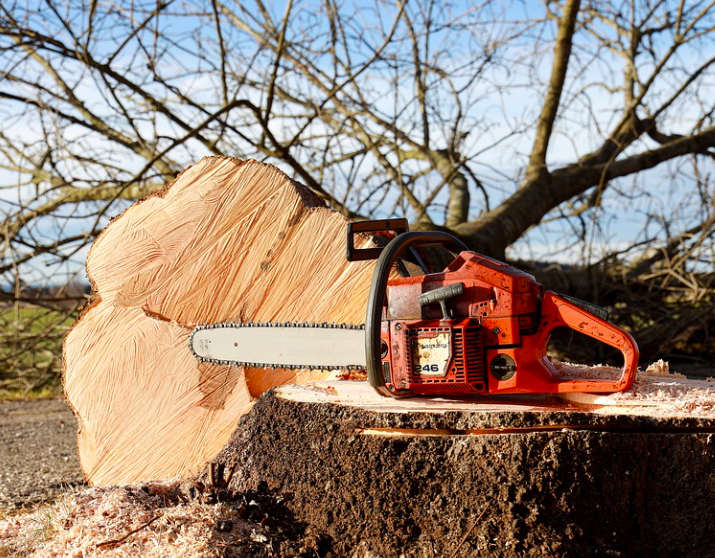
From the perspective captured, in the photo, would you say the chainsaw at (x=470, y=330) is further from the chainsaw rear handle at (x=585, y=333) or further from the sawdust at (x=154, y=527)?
the sawdust at (x=154, y=527)

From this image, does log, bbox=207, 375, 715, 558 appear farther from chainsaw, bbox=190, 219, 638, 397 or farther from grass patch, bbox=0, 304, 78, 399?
grass patch, bbox=0, 304, 78, 399

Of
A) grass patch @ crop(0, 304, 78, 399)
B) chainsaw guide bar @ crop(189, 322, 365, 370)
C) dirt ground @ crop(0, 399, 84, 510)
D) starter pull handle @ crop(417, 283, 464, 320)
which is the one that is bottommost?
dirt ground @ crop(0, 399, 84, 510)

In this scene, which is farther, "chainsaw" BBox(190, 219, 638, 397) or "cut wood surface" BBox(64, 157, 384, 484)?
"cut wood surface" BBox(64, 157, 384, 484)

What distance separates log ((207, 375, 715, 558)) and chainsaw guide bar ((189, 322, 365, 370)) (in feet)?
0.68

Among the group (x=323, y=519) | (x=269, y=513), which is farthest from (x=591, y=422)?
(x=269, y=513)

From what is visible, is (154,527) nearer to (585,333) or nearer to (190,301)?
(190,301)

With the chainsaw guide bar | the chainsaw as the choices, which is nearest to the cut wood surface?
the chainsaw guide bar

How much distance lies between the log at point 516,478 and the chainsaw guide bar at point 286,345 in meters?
0.21

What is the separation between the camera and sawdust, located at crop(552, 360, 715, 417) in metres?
1.86

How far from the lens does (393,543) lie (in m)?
1.87

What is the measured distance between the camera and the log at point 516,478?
1.75 meters

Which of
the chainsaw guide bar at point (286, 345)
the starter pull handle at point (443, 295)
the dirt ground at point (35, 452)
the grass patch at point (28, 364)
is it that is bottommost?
the dirt ground at point (35, 452)

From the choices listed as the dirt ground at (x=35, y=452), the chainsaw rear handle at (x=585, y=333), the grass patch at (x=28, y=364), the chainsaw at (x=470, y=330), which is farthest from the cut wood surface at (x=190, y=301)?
the grass patch at (x=28, y=364)

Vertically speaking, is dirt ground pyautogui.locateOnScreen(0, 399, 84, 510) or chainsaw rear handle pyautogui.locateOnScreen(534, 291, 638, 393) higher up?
chainsaw rear handle pyautogui.locateOnScreen(534, 291, 638, 393)
